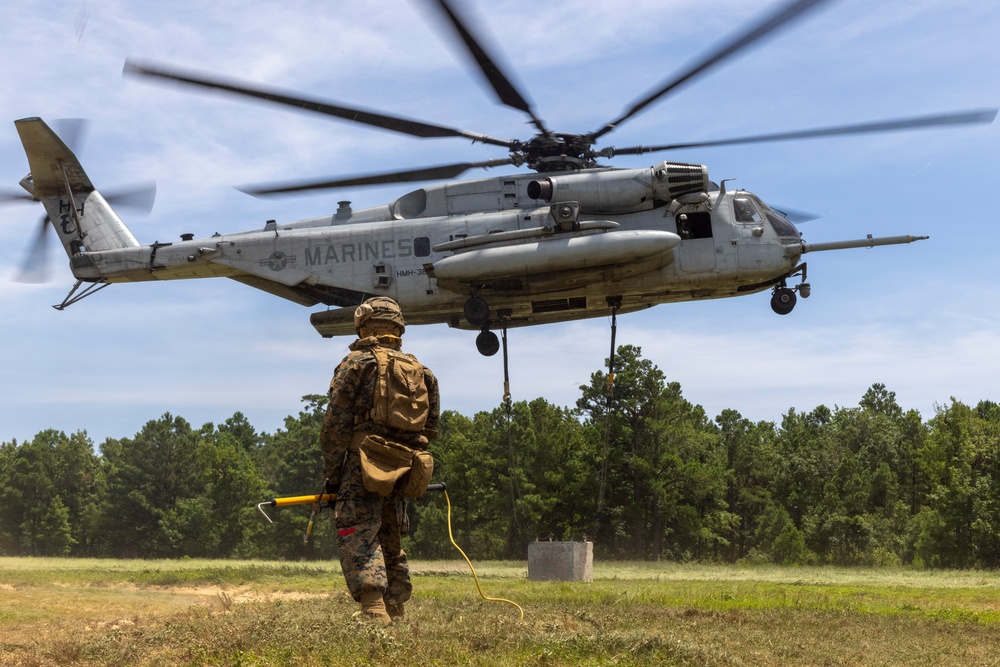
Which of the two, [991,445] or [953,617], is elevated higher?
[991,445]

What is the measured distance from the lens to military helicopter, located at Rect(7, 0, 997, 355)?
18.0m

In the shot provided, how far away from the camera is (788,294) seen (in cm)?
1917

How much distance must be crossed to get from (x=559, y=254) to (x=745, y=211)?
140 inches

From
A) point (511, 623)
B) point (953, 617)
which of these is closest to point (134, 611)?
point (511, 623)

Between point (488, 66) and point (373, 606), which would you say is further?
point (488, 66)

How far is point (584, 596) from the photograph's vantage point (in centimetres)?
1215

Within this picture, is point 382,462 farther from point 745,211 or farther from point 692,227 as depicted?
point 745,211

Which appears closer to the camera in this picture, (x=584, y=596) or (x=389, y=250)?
(x=584, y=596)

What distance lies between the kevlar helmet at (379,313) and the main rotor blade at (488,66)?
533 cm

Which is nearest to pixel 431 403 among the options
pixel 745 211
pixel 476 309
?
pixel 476 309

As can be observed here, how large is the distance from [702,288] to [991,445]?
4646 centimetres

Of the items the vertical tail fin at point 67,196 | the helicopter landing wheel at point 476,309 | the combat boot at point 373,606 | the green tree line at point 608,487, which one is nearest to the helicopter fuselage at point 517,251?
the helicopter landing wheel at point 476,309

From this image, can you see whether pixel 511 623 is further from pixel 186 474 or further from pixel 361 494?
pixel 186 474

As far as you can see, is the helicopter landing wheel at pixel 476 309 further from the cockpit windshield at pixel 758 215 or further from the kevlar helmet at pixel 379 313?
the kevlar helmet at pixel 379 313
